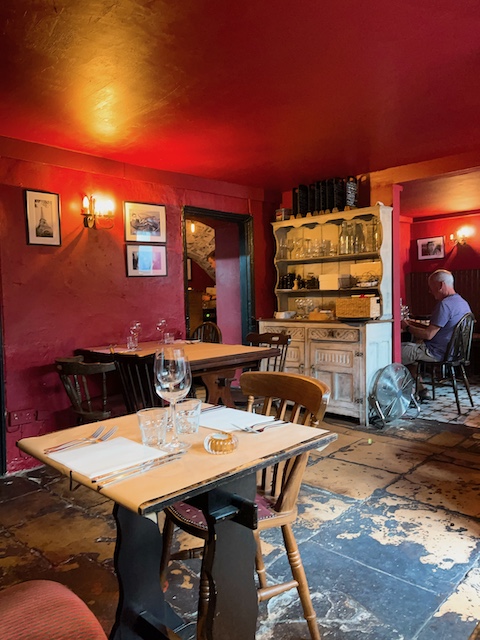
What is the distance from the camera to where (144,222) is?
4.49 meters

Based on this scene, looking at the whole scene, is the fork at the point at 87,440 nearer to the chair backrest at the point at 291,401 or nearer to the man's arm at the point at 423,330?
the chair backrest at the point at 291,401

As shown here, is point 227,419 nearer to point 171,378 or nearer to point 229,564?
point 171,378

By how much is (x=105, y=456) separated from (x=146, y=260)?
133 inches

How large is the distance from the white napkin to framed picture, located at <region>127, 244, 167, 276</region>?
3160 millimetres

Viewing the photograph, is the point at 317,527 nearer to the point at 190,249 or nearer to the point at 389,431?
the point at 389,431

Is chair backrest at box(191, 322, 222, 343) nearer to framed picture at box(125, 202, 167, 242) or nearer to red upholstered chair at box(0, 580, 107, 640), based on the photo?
framed picture at box(125, 202, 167, 242)

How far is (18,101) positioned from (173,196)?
6.35 ft

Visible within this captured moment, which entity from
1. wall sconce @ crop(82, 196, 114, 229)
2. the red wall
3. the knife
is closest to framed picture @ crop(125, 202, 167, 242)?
the red wall

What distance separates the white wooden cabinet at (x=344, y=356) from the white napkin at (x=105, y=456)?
11.0 feet

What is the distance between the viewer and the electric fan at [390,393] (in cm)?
445

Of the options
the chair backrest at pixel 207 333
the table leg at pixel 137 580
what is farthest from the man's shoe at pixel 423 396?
the table leg at pixel 137 580

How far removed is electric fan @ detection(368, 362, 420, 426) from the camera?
445 cm

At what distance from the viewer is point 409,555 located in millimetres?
2252

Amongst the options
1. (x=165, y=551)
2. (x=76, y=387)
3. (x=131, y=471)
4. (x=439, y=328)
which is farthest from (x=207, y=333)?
(x=131, y=471)
